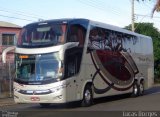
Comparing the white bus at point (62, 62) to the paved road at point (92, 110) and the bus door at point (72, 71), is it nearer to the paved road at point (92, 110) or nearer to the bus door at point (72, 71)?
the bus door at point (72, 71)

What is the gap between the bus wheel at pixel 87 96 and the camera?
21089 mm

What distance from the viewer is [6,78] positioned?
3300cm

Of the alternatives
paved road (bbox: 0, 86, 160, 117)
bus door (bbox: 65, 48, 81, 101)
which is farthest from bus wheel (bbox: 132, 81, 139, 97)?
bus door (bbox: 65, 48, 81, 101)

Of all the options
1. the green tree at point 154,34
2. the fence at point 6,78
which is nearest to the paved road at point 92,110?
the fence at point 6,78

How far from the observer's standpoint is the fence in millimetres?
32534

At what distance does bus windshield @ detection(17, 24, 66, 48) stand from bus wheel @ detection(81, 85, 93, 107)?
2.92 m

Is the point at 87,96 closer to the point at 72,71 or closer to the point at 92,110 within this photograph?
the point at 72,71

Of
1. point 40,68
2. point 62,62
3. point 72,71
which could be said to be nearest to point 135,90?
point 72,71

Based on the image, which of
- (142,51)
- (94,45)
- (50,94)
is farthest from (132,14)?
(50,94)

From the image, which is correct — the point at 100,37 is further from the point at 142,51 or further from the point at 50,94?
the point at 142,51

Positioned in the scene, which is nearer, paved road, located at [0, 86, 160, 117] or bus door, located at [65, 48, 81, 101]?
paved road, located at [0, 86, 160, 117]

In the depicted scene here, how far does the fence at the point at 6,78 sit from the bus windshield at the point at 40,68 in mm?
12114

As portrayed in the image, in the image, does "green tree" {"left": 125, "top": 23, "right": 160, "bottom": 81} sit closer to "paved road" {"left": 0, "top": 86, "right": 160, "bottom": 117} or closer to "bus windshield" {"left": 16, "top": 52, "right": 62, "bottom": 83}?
"paved road" {"left": 0, "top": 86, "right": 160, "bottom": 117}

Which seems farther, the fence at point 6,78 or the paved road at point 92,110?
the fence at point 6,78
